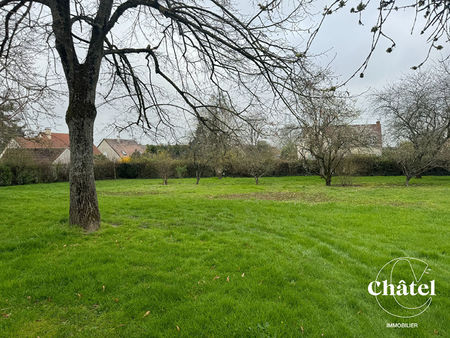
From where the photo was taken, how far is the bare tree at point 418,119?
18328 mm

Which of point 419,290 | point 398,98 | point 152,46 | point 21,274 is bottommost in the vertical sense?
point 419,290

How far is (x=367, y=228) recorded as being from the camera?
6.10 metres

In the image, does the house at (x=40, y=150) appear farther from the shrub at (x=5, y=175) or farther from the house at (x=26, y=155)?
the shrub at (x=5, y=175)

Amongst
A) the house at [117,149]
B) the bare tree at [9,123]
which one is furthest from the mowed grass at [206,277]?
the house at [117,149]

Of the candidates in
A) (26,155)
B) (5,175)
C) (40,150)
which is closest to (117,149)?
(40,150)

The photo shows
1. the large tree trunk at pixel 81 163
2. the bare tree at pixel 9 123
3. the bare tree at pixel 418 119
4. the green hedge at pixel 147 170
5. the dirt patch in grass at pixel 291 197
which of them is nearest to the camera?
the large tree trunk at pixel 81 163

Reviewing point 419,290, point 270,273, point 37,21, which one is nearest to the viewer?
point 419,290

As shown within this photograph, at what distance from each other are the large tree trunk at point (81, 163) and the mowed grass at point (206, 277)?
0.32m

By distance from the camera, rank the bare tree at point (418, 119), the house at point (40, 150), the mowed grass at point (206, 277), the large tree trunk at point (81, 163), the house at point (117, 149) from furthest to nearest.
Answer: the house at point (117, 149)
the bare tree at point (418, 119)
the house at point (40, 150)
the large tree trunk at point (81, 163)
the mowed grass at point (206, 277)

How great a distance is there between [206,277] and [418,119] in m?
25.4

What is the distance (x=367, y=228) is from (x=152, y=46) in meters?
7.02

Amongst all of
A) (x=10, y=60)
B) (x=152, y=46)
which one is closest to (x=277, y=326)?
(x=152, y=46)

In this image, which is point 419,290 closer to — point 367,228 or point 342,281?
point 342,281

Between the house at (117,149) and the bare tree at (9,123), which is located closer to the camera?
the bare tree at (9,123)
